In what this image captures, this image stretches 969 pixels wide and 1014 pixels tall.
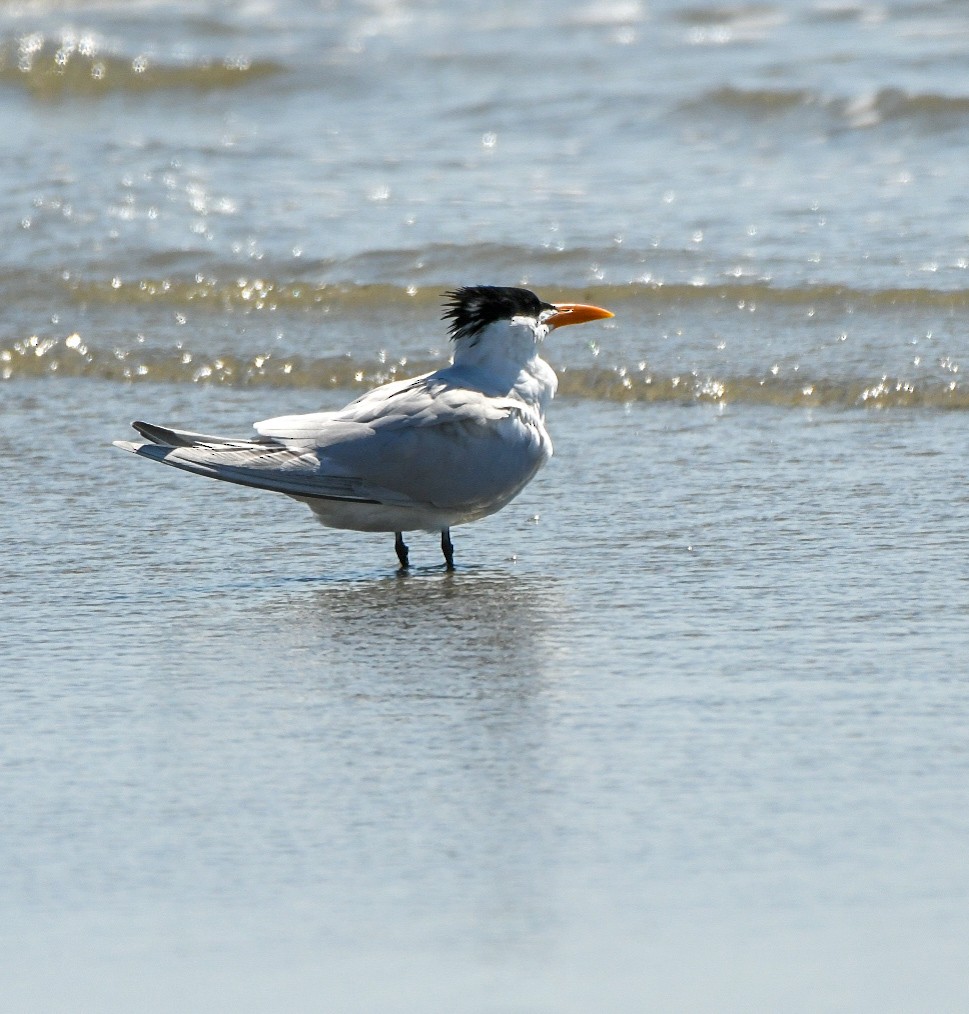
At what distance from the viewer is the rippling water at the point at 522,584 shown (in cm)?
238

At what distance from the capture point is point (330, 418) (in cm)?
420

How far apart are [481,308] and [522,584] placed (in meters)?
0.78

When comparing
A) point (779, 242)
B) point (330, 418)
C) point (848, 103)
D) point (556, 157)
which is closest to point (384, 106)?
point (556, 157)

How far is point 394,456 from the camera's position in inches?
161

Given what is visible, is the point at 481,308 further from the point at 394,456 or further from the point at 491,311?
the point at 394,456

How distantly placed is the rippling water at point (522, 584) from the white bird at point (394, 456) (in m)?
0.16

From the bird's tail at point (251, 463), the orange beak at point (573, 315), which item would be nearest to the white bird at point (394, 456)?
the bird's tail at point (251, 463)

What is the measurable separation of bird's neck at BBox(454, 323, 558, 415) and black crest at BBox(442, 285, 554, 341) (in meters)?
0.02

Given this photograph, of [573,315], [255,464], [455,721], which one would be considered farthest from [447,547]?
[455,721]

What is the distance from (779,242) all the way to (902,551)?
10.7 feet

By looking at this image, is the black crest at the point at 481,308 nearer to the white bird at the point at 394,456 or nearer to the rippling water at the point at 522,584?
the white bird at the point at 394,456

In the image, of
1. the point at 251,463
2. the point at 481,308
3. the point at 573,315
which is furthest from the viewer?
the point at 573,315

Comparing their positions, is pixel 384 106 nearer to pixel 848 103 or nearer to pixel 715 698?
pixel 848 103

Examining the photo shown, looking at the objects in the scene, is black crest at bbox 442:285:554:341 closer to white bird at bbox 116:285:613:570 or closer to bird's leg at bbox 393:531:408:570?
white bird at bbox 116:285:613:570
